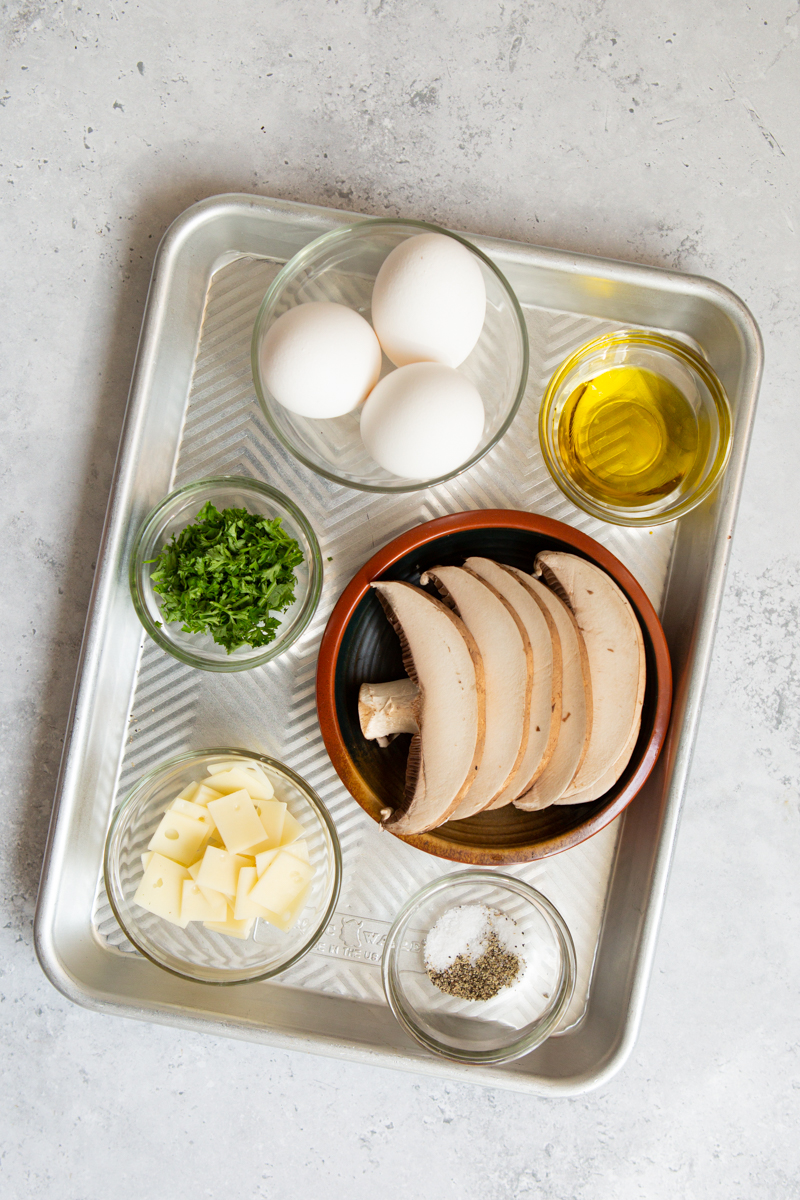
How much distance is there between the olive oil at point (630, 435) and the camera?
1077 mm

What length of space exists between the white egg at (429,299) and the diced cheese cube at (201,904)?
74 centimetres

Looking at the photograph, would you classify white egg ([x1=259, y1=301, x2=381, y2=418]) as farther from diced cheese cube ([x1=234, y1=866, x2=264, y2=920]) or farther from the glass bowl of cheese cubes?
diced cheese cube ([x1=234, y1=866, x2=264, y2=920])

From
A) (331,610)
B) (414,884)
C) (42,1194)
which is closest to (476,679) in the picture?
(331,610)

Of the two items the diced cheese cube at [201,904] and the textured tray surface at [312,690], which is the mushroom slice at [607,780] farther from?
the diced cheese cube at [201,904]

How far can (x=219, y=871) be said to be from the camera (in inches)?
39.4

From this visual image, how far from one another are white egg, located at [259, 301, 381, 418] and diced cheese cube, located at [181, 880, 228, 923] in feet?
2.08

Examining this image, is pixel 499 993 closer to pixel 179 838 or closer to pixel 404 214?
pixel 179 838

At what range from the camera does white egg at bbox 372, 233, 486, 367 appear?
899 millimetres

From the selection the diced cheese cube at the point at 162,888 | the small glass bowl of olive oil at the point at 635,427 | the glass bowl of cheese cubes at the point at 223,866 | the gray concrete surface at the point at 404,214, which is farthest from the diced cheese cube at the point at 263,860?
the small glass bowl of olive oil at the point at 635,427

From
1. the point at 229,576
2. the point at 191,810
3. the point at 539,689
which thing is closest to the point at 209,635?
the point at 229,576

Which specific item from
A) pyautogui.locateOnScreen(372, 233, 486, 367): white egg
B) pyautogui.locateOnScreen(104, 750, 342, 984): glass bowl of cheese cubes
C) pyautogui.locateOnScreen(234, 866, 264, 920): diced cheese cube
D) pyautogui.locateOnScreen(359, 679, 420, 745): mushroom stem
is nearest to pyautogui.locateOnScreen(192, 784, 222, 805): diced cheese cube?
pyautogui.locateOnScreen(104, 750, 342, 984): glass bowl of cheese cubes

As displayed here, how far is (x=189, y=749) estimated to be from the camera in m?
1.11

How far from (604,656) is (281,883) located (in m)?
0.51

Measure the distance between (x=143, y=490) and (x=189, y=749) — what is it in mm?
373
